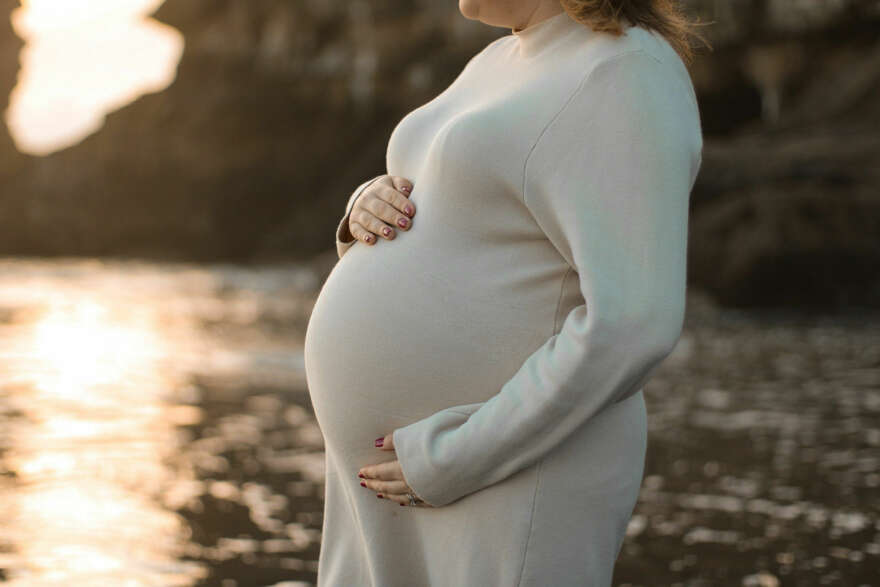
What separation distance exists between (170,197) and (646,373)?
40.8 meters

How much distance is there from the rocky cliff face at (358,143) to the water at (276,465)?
10.6 ft

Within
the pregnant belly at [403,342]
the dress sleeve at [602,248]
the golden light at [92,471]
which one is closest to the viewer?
the dress sleeve at [602,248]

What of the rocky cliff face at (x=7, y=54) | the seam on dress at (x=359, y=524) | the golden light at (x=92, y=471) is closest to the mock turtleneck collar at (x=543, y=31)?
the seam on dress at (x=359, y=524)

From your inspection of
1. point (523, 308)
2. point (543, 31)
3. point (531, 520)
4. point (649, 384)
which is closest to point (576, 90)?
point (543, 31)

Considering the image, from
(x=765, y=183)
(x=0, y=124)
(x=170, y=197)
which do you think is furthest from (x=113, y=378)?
(x=0, y=124)

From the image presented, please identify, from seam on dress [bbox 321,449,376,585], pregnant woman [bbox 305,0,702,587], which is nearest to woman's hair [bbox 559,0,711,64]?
pregnant woman [bbox 305,0,702,587]

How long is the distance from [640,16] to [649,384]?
538 cm

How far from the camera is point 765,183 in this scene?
44.4ft

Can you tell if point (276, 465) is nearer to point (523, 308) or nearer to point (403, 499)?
point (403, 499)

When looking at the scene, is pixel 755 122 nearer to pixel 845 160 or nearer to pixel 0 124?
pixel 845 160

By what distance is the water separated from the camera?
10.3 feet

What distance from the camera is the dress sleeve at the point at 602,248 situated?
115 centimetres

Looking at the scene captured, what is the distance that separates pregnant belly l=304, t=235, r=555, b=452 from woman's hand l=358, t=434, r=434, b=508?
0.15 feet

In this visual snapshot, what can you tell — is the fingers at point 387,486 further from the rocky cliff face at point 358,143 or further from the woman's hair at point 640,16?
the rocky cliff face at point 358,143
